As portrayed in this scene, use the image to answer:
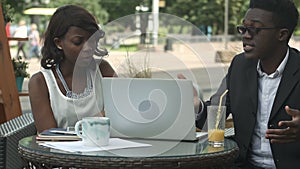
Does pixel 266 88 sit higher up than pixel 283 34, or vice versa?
pixel 283 34

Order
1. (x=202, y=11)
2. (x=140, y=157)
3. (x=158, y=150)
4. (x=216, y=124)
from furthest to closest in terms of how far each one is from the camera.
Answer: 1. (x=202, y=11)
2. (x=216, y=124)
3. (x=158, y=150)
4. (x=140, y=157)

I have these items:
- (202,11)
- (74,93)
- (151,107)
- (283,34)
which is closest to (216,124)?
(151,107)

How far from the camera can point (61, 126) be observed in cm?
305

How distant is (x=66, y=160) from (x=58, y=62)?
3.30ft

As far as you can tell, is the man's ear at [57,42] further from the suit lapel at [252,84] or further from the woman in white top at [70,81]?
the suit lapel at [252,84]

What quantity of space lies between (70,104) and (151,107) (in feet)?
2.34

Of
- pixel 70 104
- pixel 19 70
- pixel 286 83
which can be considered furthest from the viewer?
pixel 19 70

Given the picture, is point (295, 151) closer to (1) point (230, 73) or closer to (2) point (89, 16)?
(1) point (230, 73)

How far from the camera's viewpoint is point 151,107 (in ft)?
8.00

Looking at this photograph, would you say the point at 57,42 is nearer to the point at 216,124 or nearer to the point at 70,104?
the point at 70,104

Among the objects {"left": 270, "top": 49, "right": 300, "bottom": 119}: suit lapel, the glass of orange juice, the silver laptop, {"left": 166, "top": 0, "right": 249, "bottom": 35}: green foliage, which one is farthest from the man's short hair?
{"left": 166, "top": 0, "right": 249, "bottom": 35}: green foliage

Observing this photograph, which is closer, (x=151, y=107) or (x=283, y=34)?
(x=151, y=107)

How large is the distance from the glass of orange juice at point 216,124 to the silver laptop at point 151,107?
3.3 inches

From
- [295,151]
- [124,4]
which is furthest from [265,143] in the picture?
[124,4]
